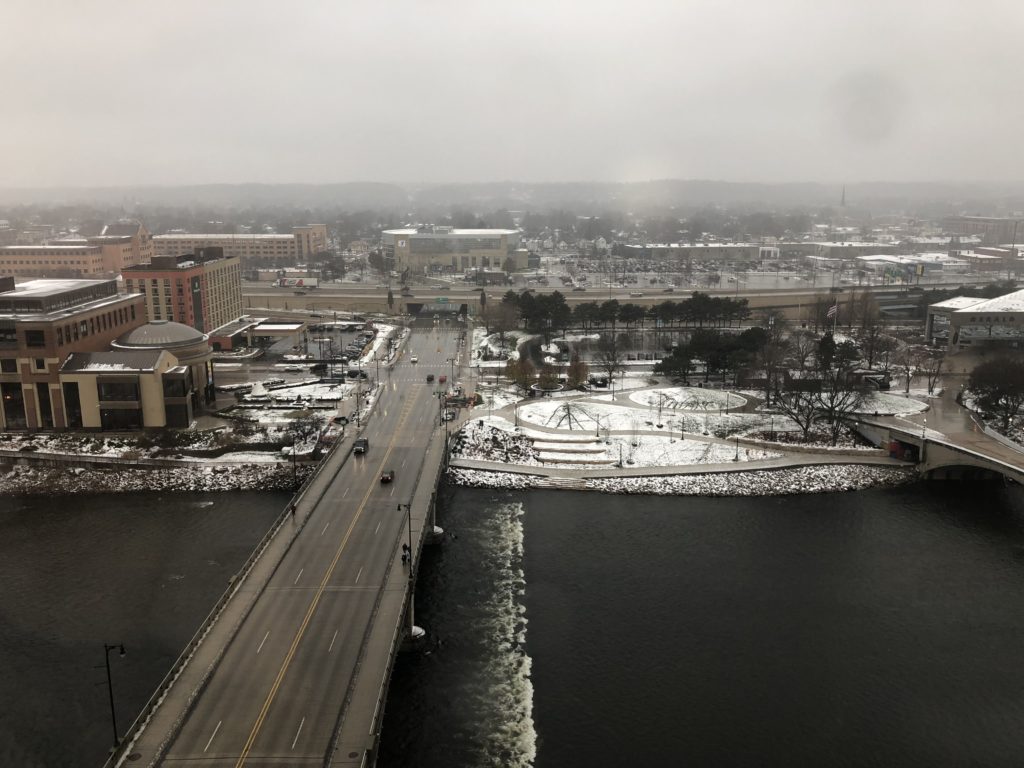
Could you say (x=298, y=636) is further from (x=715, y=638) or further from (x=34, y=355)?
(x=34, y=355)

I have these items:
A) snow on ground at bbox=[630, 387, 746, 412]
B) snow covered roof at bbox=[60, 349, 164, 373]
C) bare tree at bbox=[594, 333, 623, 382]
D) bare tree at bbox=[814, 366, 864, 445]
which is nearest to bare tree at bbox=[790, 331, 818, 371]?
bare tree at bbox=[814, 366, 864, 445]

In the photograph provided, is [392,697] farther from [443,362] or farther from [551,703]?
[443,362]

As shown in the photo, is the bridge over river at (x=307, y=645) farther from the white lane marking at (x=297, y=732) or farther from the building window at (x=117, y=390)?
the building window at (x=117, y=390)

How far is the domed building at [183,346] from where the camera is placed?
113 feet

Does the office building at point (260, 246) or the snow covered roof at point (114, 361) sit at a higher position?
the office building at point (260, 246)

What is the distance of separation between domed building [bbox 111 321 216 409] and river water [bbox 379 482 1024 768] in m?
14.6

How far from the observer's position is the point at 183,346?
34.4 metres

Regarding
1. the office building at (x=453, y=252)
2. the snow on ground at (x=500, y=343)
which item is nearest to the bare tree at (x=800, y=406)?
the snow on ground at (x=500, y=343)

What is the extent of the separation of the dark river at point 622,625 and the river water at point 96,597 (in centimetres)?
6

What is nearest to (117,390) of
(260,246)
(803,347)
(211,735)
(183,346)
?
(183,346)

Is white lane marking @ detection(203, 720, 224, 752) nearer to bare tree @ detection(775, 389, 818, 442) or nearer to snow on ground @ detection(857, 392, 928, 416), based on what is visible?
bare tree @ detection(775, 389, 818, 442)

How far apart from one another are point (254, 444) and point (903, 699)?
22.3 meters

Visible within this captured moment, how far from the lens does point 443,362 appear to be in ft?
144

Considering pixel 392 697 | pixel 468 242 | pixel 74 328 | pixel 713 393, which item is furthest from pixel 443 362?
pixel 468 242
